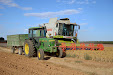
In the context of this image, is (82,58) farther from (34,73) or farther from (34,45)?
(34,73)

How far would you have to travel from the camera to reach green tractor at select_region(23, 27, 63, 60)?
988 cm

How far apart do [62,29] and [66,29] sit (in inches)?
28.6

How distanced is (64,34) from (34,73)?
33.3ft

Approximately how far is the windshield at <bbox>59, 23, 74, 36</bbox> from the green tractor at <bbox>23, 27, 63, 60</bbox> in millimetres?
4363

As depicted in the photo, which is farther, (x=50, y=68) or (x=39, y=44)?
(x=39, y=44)

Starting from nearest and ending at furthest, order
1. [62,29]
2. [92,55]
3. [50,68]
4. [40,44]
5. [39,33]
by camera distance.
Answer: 1. [50,68]
2. [92,55]
3. [40,44]
4. [39,33]
5. [62,29]

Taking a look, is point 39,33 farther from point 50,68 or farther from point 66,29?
point 66,29

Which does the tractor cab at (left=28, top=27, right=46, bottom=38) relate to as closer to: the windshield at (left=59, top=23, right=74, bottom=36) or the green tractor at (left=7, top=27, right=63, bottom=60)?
the green tractor at (left=7, top=27, right=63, bottom=60)

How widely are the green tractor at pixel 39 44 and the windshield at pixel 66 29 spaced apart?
4.36 meters

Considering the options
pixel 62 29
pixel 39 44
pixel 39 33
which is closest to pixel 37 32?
pixel 39 33

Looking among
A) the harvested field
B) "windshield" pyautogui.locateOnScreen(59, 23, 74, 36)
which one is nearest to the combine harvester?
"windshield" pyautogui.locateOnScreen(59, 23, 74, 36)

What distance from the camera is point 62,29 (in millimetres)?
15164

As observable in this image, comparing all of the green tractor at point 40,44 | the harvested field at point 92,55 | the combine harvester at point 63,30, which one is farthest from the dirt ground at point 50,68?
the combine harvester at point 63,30

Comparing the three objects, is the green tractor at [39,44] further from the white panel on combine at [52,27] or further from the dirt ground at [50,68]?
the white panel on combine at [52,27]
